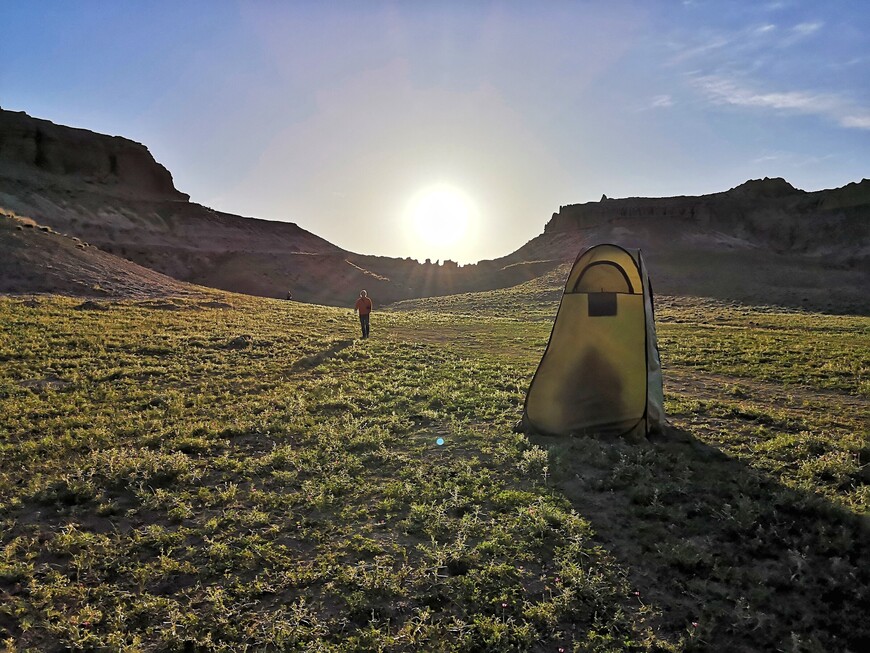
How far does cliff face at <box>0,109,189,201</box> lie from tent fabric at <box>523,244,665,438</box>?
86.6 m

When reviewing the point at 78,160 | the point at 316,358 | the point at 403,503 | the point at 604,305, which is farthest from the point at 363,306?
the point at 78,160

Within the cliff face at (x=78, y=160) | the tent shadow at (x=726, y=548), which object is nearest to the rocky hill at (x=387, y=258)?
the cliff face at (x=78, y=160)

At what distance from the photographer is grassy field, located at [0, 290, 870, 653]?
4.20 metres

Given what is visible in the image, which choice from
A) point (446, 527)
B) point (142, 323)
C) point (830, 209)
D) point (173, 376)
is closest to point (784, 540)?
point (446, 527)

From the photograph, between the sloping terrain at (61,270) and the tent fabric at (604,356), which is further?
the sloping terrain at (61,270)

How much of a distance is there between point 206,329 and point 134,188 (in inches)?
3363

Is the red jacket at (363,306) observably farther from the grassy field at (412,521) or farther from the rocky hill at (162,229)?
the rocky hill at (162,229)

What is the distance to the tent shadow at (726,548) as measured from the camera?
13.6 feet

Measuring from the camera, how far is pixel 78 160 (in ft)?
268

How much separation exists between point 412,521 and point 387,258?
97.8 metres

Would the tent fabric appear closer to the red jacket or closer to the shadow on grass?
the shadow on grass

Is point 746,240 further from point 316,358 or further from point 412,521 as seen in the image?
point 412,521

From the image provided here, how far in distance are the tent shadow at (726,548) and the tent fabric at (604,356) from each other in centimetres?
100

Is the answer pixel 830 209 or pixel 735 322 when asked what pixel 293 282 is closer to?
pixel 735 322
